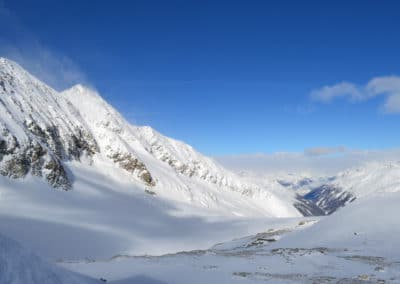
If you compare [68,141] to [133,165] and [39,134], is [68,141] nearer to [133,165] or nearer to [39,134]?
[39,134]

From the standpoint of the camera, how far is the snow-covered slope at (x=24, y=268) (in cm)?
975

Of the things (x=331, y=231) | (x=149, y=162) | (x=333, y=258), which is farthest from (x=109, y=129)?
(x=333, y=258)

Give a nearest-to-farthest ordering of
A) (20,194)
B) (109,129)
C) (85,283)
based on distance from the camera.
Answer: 1. (85,283)
2. (20,194)
3. (109,129)

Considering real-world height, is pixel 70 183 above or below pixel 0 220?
above

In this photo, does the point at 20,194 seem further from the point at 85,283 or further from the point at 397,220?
the point at 85,283

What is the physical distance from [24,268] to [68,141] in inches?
5210

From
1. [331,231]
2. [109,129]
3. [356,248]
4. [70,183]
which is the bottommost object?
[356,248]

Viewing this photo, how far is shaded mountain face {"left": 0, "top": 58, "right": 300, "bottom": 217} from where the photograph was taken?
351 ft

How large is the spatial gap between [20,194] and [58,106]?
62162 mm

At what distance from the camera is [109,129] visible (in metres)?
174

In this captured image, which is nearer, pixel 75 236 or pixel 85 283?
pixel 85 283

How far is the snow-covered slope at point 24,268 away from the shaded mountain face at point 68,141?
9705 centimetres

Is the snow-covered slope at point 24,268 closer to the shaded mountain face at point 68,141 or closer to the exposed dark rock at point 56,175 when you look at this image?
the shaded mountain face at point 68,141

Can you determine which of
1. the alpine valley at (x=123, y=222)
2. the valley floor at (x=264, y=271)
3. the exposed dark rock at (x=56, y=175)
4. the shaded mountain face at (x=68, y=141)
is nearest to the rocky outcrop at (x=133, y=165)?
the shaded mountain face at (x=68, y=141)
